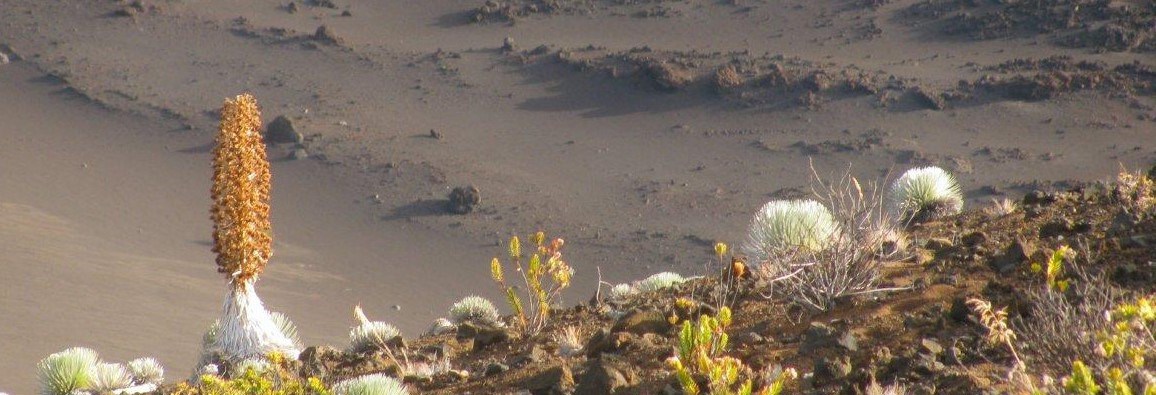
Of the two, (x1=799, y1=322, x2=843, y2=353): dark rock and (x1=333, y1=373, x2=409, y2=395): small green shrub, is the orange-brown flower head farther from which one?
(x1=799, y1=322, x2=843, y2=353): dark rock

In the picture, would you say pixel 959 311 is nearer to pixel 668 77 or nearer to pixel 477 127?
pixel 477 127

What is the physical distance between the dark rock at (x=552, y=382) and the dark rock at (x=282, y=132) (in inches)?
788

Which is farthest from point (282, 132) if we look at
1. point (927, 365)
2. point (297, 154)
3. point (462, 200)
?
point (927, 365)

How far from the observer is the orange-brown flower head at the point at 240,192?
6.50 metres

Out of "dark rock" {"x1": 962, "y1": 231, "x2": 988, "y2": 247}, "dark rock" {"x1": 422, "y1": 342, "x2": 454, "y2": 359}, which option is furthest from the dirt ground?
"dark rock" {"x1": 962, "y1": 231, "x2": 988, "y2": 247}

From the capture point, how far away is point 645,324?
521 cm

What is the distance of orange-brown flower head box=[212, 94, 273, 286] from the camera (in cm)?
650

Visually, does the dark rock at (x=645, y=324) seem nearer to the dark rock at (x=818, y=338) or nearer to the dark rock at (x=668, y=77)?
the dark rock at (x=818, y=338)

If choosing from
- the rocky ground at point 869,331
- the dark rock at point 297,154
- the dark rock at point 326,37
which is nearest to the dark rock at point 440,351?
the rocky ground at point 869,331

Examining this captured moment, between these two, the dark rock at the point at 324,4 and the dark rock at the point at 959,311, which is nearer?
the dark rock at the point at 959,311

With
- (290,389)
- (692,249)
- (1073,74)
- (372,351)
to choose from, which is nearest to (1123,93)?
(1073,74)

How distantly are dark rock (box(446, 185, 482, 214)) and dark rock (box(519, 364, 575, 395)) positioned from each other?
16.2 m

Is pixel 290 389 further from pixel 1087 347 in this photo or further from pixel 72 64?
pixel 72 64

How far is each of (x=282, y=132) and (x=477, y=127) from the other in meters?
3.89
